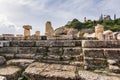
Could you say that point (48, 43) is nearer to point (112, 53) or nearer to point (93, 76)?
point (112, 53)

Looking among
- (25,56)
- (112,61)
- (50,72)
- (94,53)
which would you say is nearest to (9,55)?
(25,56)

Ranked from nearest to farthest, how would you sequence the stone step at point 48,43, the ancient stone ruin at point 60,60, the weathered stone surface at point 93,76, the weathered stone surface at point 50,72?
the weathered stone surface at point 93,76 < the weathered stone surface at point 50,72 < the ancient stone ruin at point 60,60 < the stone step at point 48,43

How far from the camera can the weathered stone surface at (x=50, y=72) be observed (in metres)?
3.74

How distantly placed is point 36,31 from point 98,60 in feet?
50.4

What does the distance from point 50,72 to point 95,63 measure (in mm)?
1299

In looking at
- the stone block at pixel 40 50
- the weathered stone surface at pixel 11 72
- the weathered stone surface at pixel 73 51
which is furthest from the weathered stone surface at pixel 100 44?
the weathered stone surface at pixel 11 72

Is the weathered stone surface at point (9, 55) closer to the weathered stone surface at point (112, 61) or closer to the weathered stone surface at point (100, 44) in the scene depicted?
the weathered stone surface at point (100, 44)

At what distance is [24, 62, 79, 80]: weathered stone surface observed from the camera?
12.3 feet

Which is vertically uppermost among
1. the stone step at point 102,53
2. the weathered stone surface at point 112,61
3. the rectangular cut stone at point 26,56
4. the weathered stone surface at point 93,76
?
the stone step at point 102,53

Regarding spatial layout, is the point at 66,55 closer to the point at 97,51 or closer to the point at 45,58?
the point at 45,58

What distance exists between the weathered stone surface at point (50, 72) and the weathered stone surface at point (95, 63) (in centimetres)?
41

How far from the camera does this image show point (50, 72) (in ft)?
13.0

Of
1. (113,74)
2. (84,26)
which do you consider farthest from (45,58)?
(84,26)

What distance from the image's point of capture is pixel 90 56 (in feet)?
15.3
